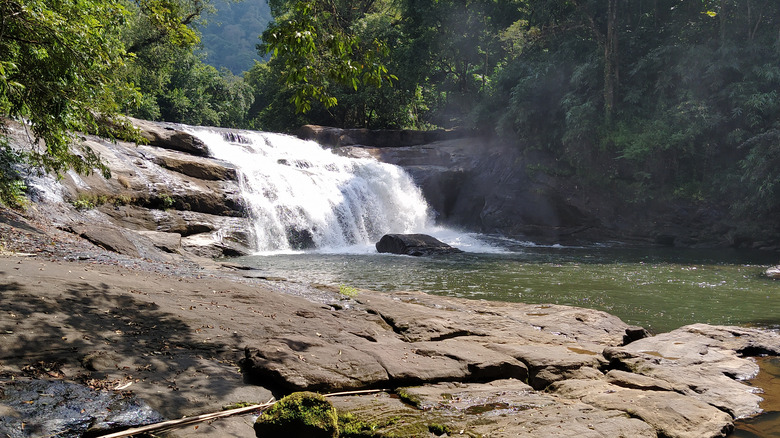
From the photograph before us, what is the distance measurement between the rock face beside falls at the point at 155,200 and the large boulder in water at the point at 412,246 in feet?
14.6

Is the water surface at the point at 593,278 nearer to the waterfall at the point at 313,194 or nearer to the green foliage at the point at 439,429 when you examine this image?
the waterfall at the point at 313,194

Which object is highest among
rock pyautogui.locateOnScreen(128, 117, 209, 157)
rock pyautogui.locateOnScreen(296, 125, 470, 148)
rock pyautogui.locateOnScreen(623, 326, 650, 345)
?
rock pyautogui.locateOnScreen(296, 125, 470, 148)

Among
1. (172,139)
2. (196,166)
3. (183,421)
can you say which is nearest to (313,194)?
(196,166)

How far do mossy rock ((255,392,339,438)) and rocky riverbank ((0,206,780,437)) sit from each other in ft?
0.47

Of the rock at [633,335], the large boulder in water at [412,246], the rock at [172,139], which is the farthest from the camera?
the rock at [172,139]

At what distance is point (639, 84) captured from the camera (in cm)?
2247

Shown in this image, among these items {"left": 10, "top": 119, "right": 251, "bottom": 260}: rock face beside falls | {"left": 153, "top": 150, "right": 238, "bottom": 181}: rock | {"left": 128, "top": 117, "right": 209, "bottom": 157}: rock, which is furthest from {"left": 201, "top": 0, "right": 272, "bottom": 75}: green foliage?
{"left": 10, "top": 119, "right": 251, "bottom": 260}: rock face beside falls

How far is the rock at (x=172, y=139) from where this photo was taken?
1875 cm

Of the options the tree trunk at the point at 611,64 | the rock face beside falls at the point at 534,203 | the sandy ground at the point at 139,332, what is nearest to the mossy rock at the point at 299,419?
the sandy ground at the point at 139,332

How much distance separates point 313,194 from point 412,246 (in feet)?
15.2

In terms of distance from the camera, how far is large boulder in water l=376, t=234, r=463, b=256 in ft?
58.7

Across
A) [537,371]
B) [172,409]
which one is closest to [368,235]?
[537,371]

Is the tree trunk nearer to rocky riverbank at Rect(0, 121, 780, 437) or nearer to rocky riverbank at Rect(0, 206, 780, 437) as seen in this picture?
rocky riverbank at Rect(0, 121, 780, 437)

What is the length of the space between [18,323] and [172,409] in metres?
1.54
